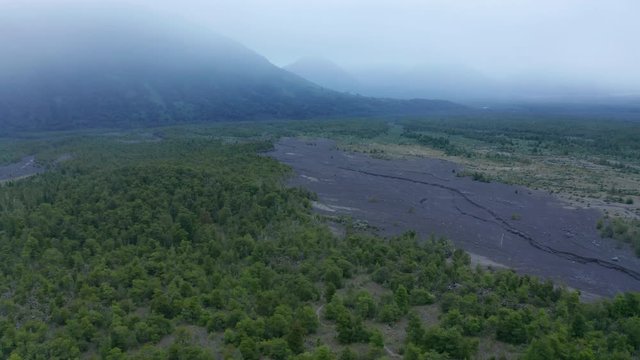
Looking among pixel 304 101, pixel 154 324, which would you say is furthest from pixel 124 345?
pixel 304 101

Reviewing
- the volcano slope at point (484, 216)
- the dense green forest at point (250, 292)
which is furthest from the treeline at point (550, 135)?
the dense green forest at point (250, 292)

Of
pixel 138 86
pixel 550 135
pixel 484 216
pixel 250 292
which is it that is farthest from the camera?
pixel 138 86

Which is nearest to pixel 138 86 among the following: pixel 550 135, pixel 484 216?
pixel 550 135

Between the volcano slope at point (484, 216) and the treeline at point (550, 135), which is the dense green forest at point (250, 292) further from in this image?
the treeline at point (550, 135)

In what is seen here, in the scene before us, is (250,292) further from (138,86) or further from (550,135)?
(138,86)

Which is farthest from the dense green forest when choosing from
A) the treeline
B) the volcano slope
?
the treeline

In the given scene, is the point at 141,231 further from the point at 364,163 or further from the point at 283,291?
the point at 364,163
